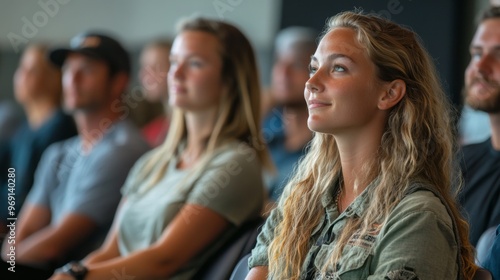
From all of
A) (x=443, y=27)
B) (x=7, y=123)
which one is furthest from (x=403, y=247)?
(x=7, y=123)

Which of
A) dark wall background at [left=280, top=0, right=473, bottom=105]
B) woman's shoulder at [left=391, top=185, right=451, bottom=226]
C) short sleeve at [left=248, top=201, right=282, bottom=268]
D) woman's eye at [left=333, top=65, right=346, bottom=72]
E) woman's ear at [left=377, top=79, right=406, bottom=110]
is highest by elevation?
woman's eye at [left=333, top=65, right=346, bottom=72]

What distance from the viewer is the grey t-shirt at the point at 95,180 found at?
9.20 ft

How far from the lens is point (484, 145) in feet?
7.89

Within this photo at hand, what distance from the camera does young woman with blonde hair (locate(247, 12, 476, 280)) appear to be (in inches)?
59.5

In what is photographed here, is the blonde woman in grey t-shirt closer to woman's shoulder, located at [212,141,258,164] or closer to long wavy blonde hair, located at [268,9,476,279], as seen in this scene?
woman's shoulder, located at [212,141,258,164]

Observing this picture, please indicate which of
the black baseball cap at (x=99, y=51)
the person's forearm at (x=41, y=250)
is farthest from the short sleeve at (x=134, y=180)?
the black baseball cap at (x=99, y=51)

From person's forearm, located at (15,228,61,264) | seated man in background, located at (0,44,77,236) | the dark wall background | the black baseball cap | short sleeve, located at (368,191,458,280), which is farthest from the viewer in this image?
the dark wall background

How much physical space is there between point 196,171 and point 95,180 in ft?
1.99

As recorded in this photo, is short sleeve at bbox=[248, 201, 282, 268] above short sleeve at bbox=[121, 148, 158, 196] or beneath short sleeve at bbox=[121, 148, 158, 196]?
above

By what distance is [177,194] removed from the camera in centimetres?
233

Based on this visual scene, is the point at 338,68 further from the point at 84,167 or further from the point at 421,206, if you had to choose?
the point at 84,167

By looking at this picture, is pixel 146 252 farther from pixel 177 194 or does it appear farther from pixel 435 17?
pixel 435 17

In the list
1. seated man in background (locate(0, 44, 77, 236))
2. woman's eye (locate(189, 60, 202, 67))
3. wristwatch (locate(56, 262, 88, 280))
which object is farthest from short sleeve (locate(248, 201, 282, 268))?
seated man in background (locate(0, 44, 77, 236))

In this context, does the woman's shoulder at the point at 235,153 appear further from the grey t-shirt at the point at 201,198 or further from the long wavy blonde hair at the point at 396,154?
the long wavy blonde hair at the point at 396,154
